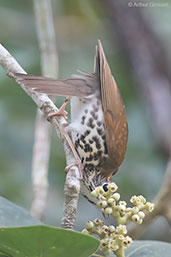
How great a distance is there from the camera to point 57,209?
4758mm

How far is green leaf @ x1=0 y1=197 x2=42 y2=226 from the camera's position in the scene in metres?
1.85

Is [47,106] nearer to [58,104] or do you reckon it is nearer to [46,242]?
[46,242]

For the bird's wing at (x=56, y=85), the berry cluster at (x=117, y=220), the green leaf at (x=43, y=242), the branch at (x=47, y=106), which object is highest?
the bird's wing at (x=56, y=85)

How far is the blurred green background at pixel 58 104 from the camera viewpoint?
4.71m

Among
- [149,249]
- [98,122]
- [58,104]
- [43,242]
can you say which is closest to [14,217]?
[43,242]

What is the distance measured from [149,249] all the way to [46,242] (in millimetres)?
593

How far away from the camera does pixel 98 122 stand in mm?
3230

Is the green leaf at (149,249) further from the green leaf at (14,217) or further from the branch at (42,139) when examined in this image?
the branch at (42,139)

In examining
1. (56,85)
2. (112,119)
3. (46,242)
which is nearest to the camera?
(46,242)

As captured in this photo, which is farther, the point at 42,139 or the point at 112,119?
the point at 112,119

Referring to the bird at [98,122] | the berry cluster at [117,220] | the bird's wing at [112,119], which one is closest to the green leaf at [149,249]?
the berry cluster at [117,220]

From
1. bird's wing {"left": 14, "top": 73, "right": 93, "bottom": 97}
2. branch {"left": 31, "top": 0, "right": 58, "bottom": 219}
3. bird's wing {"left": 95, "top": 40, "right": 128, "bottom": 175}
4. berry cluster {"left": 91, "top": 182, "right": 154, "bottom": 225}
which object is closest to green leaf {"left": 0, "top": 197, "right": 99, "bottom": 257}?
berry cluster {"left": 91, "top": 182, "right": 154, "bottom": 225}

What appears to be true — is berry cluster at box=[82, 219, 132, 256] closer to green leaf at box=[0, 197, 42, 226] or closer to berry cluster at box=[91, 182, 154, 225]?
berry cluster at box=[91, 182, 154, 225]

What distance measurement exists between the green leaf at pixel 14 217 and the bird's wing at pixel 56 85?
64 cm
